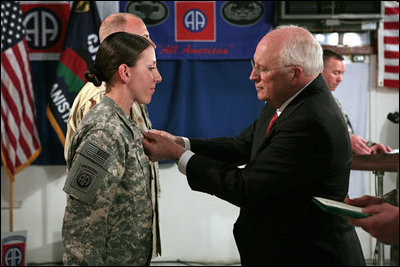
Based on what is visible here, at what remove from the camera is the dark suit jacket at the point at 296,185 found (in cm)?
186

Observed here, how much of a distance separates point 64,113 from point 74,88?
227mm

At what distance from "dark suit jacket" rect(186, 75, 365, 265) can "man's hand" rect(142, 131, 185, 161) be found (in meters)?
0.08

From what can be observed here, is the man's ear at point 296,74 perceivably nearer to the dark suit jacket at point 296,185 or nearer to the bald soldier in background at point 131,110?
the dark suit jacket at point 296,185

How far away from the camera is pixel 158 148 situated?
6.57 ft

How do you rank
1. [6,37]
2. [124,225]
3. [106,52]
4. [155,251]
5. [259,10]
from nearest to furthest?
[124,225], [106,52], [155,251], [6,37], [259,10]

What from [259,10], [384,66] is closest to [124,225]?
[259,10]

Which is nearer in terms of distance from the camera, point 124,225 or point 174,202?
point 124,225

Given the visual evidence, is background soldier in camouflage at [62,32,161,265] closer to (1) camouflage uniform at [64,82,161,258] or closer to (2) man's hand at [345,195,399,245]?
(1) camouflage uniform at [64,82,161,258]

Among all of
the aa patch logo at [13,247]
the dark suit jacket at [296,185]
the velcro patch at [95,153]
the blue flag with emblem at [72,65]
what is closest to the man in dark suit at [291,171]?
the dark suit jacket at [296,185]

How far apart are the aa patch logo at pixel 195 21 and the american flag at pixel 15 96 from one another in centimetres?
131

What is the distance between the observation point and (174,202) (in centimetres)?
487

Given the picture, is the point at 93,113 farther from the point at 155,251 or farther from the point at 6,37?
the point at 6,37

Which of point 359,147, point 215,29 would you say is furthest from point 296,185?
point 215,29

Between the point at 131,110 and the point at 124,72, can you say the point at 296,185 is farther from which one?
the point at 131,110
